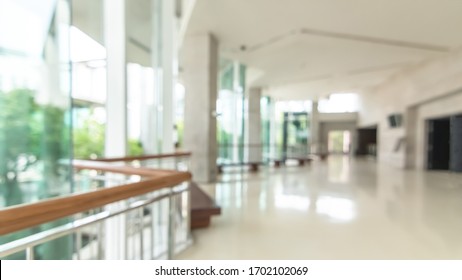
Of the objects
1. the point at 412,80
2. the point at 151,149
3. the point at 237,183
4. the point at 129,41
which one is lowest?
the point at 237,183

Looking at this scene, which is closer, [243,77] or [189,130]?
[189,130]

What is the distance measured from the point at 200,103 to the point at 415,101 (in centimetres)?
885

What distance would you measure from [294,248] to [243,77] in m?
9.29

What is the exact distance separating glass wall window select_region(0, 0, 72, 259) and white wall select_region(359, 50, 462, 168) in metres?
9.67

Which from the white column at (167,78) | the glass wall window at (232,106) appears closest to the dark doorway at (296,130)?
the glass wall window at (232,106)

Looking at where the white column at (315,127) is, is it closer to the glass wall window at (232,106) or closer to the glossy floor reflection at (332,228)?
the glass wall window at (232,106)

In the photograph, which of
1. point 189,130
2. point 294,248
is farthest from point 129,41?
point 189,130

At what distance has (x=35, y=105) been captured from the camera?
235cm

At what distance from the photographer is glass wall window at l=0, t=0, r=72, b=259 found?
1.97 m

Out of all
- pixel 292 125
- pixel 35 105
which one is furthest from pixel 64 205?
pixel 292 125

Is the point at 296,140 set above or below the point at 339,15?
below

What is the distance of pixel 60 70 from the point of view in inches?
101

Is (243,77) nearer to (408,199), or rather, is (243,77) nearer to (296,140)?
(408,199)

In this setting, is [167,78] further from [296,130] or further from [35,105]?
[296,130]
